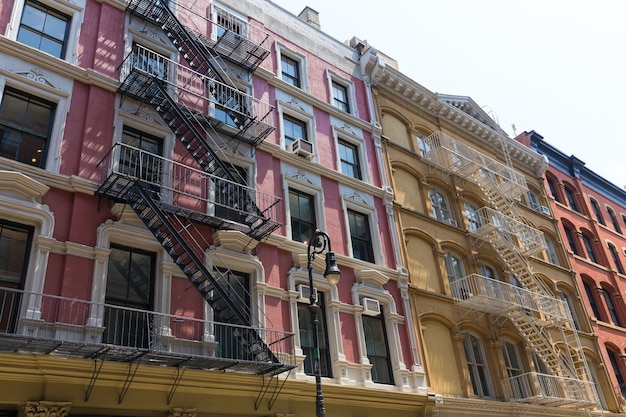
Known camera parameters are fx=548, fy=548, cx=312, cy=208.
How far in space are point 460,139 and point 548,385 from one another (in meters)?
12.3

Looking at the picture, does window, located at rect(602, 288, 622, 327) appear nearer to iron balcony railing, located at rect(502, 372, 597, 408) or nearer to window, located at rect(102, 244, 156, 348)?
iron balcony railing, located at rect(502, 372, 597, 408)

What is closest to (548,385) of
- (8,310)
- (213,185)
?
(213,185)

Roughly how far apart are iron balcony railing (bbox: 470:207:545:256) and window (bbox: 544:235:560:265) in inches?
151

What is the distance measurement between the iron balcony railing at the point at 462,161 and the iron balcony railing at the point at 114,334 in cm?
1397

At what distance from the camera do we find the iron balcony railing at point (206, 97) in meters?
16.2

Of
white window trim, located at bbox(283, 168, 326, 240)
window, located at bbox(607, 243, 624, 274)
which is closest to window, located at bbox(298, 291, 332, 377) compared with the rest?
white window trim, located at bbox(283, 168, 326, 240)

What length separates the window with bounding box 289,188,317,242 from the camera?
17797mm

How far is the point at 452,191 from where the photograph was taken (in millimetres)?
25000

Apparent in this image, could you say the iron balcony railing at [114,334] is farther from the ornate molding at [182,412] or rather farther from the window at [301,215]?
the window at [301,215]

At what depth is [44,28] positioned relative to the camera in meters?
15.0

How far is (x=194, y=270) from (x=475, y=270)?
14.0 meters

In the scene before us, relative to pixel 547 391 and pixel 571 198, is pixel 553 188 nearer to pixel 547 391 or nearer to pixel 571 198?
pixel 571 198

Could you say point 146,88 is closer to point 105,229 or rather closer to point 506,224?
point 105,229

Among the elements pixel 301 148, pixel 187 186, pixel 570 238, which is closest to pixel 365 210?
pixel 301 148
